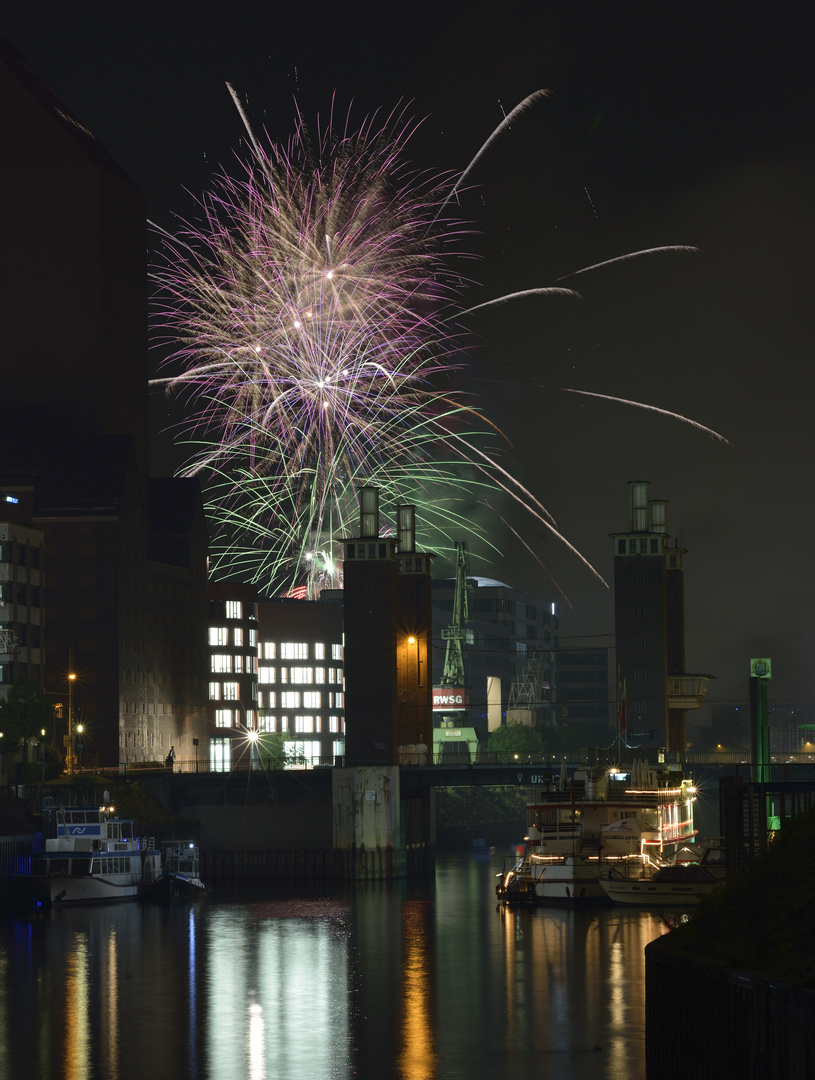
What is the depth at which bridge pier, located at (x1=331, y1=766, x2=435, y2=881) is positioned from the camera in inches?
5094

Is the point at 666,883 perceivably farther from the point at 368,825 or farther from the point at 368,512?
the point at 368,512

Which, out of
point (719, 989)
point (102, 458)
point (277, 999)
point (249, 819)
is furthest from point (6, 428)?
point (719, 989)

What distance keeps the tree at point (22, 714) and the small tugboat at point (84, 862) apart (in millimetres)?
13708

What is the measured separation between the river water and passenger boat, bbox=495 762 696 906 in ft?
8.57

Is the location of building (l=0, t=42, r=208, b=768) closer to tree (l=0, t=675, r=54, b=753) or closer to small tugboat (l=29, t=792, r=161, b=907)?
tree (l=0, t=675, r=54, b=753)

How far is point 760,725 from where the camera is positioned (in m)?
127

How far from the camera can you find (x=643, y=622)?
487 ft

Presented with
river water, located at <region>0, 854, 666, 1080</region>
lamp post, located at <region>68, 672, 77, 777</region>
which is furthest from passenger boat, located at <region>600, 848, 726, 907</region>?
lamp post, located at <region>68, 672, 77, 777</region>

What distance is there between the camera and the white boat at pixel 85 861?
10912cm

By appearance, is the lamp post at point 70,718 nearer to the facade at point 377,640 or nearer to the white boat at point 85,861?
the white boat at point 85,861

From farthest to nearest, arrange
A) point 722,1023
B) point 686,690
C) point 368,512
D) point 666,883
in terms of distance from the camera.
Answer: point 686,690 → point 368,512 → point 666,883 → point 722,1023

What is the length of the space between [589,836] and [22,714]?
4714 centimetres

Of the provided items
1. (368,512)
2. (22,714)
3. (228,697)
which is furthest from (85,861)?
(228,697)

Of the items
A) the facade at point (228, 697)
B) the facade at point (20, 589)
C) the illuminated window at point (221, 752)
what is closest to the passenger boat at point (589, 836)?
the facade at point (20, 589)
